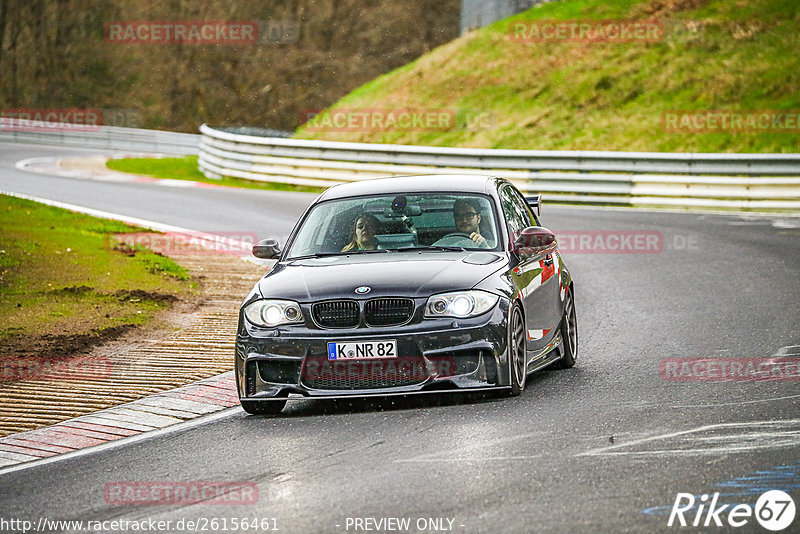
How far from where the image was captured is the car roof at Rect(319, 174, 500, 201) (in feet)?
32.2

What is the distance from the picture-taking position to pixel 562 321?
9992mm

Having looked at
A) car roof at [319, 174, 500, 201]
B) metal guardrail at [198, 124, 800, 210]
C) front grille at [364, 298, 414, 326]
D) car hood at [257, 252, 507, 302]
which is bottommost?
metal guardrail at [198, 124, 800, 210]

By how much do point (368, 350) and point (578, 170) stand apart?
1858 cm

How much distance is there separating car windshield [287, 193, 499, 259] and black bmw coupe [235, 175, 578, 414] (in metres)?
0.01

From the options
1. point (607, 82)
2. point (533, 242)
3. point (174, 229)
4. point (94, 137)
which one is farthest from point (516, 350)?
point (94, 137)

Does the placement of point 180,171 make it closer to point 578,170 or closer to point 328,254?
point 578,170

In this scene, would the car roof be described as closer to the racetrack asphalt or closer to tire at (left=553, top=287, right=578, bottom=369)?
tire at (left=553, top=287, right=578, bottom=369)

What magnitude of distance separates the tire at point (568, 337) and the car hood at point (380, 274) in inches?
43.9

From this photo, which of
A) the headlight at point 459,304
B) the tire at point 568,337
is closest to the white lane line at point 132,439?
the headlight at point 459,304

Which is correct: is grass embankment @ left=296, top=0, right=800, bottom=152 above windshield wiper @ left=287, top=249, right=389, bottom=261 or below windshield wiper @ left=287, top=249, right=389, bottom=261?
below

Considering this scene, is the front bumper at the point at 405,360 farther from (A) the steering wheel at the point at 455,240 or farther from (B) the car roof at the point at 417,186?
(B) the car roof at the point at 417,186

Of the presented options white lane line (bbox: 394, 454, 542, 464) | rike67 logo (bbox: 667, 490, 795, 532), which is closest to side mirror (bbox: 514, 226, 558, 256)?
white lane line (bbox: 394, 454, 542, 464)

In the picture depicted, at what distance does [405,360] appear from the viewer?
27.0 ft

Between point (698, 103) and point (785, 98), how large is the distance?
2.30 metres
